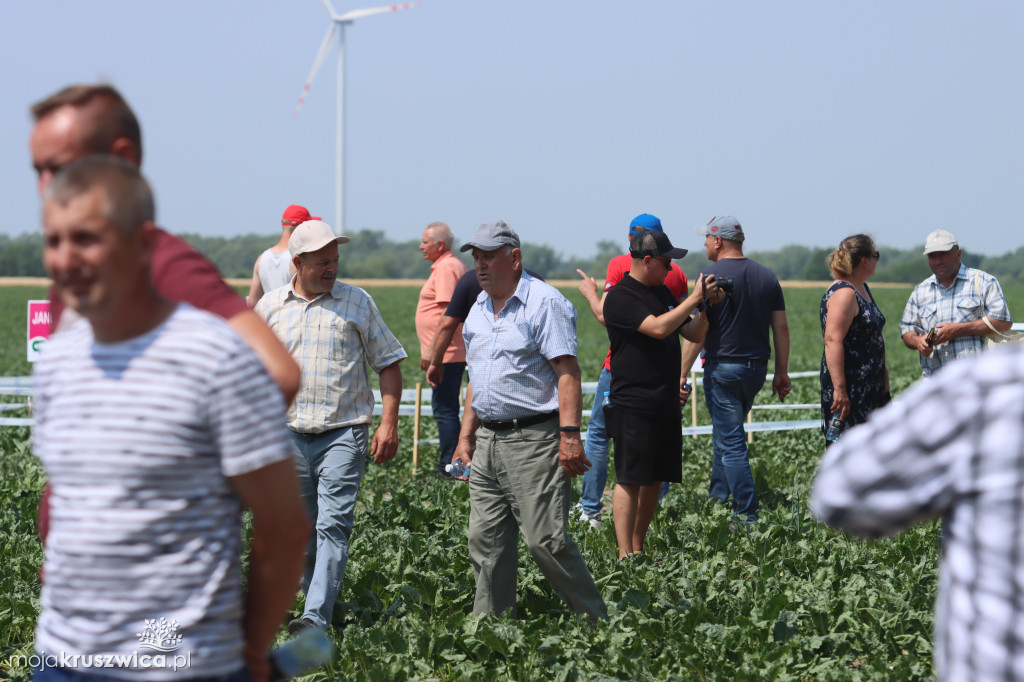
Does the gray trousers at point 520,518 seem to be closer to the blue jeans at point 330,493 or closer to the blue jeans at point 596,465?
the blue jeans at point 330,493

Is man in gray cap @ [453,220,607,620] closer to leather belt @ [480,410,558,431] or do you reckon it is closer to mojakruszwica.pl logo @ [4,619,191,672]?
leather belt @ [480,410,558,431]

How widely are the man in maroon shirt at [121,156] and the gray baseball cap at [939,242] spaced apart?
19.9ft

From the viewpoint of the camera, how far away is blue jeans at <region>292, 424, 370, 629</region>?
482 centimetres

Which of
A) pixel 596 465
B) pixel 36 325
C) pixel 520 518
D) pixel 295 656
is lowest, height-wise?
pixel 596 465

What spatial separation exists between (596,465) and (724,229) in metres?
1.80

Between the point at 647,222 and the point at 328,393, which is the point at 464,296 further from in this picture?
the point at 328,393

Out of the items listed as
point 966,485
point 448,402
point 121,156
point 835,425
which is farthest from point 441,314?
point 966,485

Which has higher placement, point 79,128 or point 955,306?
point 79,128

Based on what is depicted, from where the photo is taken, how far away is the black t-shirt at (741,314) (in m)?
6.95

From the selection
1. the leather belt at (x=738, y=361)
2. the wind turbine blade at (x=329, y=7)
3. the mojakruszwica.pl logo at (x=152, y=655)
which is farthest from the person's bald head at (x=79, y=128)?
the wind turbine blade at (x=329, y=7)

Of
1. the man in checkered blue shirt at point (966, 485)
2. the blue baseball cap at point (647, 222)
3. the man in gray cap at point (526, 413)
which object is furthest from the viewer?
the blue baseball cap at point (647, 222)

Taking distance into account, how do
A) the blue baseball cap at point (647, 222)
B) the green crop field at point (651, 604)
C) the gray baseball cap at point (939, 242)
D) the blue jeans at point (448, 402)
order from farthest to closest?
the blue jeans at point (448, 402)
the gray baseball cap at point (939, 242)
the blue baseball cap at point (647, 222)
the green crop field at point (651, 604)

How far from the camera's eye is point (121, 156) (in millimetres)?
2053

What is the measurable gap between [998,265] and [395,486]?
153290 millimetres
